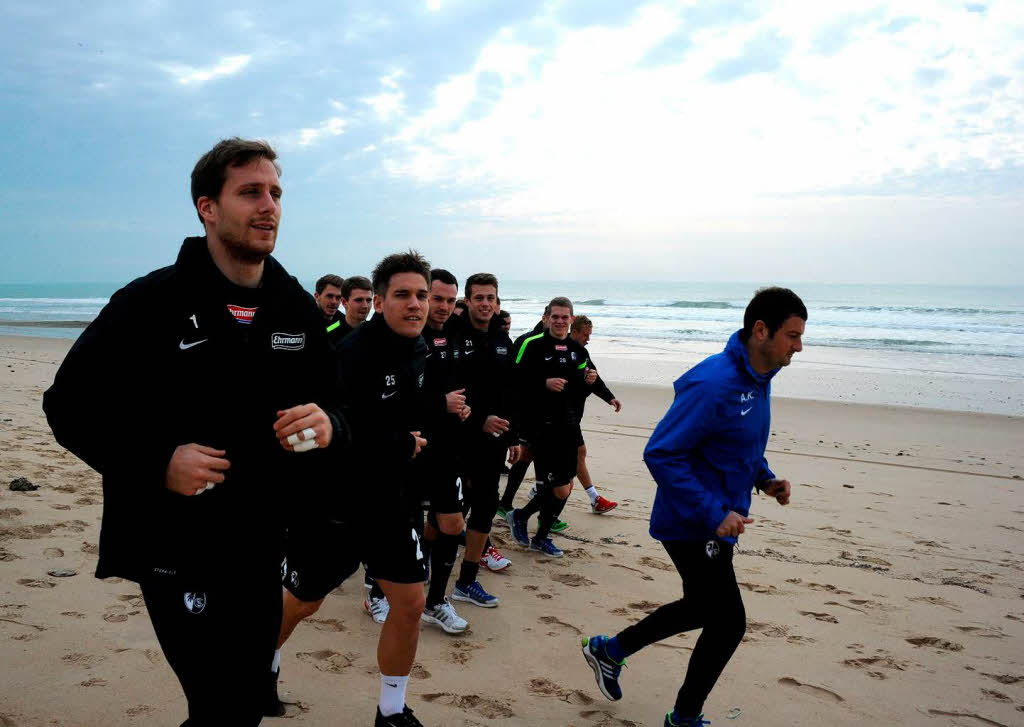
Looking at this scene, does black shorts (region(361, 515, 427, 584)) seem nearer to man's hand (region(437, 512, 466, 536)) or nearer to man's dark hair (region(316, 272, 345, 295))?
man's hand (region(437, 512, 466, 536))

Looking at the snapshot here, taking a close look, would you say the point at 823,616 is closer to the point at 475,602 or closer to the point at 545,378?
the point at 475,602

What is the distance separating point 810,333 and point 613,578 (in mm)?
28536

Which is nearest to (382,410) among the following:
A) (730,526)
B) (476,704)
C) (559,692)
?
(476,704)

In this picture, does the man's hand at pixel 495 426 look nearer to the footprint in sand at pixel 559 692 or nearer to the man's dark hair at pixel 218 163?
the footprint in sand at pixel 559 692

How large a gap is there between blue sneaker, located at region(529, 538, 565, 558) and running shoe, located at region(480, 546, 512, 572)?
0.49m

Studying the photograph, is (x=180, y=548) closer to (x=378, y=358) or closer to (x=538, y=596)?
(x=378, y=358)

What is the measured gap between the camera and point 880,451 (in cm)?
1051

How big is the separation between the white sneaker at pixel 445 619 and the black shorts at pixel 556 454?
5.87 feet

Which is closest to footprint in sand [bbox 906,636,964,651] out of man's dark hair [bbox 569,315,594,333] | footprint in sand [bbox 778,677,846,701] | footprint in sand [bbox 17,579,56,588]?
footprint in sand [bbox 778,677,846,701]

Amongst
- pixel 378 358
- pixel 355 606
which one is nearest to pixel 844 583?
pixel 355 606

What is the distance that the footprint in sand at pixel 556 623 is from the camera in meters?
4.39

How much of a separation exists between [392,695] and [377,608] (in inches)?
63.5

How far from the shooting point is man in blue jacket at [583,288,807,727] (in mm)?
3037

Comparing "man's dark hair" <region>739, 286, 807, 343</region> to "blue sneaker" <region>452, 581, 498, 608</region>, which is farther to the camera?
"blue sneaker" <region>452, 581, 498, 608</region>
